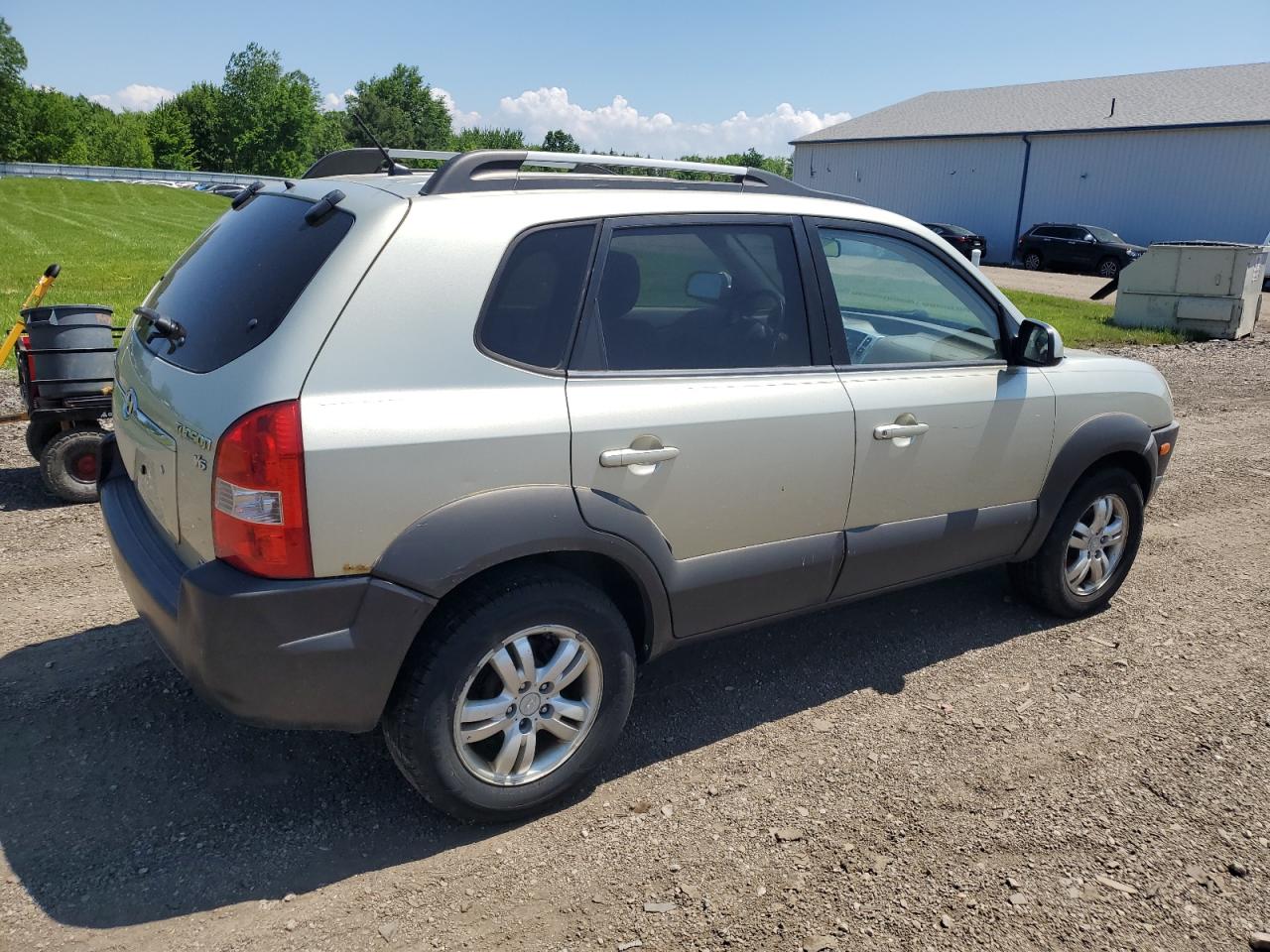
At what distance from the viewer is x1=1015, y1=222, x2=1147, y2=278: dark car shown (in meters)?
31.1

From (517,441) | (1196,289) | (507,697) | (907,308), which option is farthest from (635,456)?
(1196,289)

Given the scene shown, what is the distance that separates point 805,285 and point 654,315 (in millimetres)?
665

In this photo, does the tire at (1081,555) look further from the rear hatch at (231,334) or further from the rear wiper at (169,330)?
the rear wiper at (169,330)

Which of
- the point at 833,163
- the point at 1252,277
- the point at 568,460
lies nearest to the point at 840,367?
the point at 568,460

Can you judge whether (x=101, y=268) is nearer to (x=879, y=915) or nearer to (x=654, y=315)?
(x=654, y=315)

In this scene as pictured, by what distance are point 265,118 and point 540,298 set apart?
98566 mm

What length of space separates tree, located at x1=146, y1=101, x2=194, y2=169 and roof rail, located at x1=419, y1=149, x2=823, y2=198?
99755mm

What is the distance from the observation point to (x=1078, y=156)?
39219 millimetres

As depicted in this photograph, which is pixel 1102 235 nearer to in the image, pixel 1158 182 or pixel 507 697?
pixel 1158 182

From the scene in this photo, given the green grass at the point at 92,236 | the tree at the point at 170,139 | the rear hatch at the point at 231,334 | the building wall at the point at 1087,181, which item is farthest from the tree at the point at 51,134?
the rear hatch at the point at 231,334

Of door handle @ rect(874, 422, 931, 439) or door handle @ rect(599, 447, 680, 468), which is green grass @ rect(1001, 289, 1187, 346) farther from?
door handle @ rect(599, 447, 680, 468)

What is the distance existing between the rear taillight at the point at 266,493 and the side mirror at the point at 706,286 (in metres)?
1.43

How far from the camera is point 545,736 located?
324cm

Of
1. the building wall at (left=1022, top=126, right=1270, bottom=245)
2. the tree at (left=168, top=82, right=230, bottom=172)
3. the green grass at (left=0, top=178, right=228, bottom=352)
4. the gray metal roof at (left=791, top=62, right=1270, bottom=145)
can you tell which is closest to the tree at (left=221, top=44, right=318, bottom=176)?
the tree at (left=168, top=82, right=230, bottom=172)
